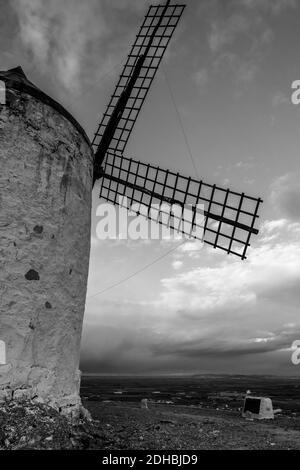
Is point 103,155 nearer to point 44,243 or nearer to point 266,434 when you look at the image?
point 44,243

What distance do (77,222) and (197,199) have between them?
13.3ft

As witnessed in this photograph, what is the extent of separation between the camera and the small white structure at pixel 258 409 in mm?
12203

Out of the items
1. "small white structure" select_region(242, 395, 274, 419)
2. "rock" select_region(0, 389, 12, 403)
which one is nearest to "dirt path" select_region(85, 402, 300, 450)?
"rock" select_region(0, 389, 12, 403)

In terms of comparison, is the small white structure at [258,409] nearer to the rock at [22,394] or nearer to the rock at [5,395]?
the rock at [22,394]

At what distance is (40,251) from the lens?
5832 mm

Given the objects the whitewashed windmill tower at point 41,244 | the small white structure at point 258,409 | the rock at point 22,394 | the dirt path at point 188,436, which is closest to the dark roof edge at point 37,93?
the whitewashed windmill tower at point 41,244

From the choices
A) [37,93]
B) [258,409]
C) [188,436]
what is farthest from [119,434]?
[258,409]

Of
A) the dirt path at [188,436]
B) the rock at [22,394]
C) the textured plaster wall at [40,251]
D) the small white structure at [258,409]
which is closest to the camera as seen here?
the rock at [22,394]

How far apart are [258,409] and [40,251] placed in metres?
10.4

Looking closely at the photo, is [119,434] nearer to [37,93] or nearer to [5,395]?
[5,395]

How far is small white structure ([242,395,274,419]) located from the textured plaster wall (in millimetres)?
8539

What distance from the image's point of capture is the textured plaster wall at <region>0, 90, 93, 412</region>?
5332 mm

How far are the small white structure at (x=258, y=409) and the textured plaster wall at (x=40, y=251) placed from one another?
8539mm
